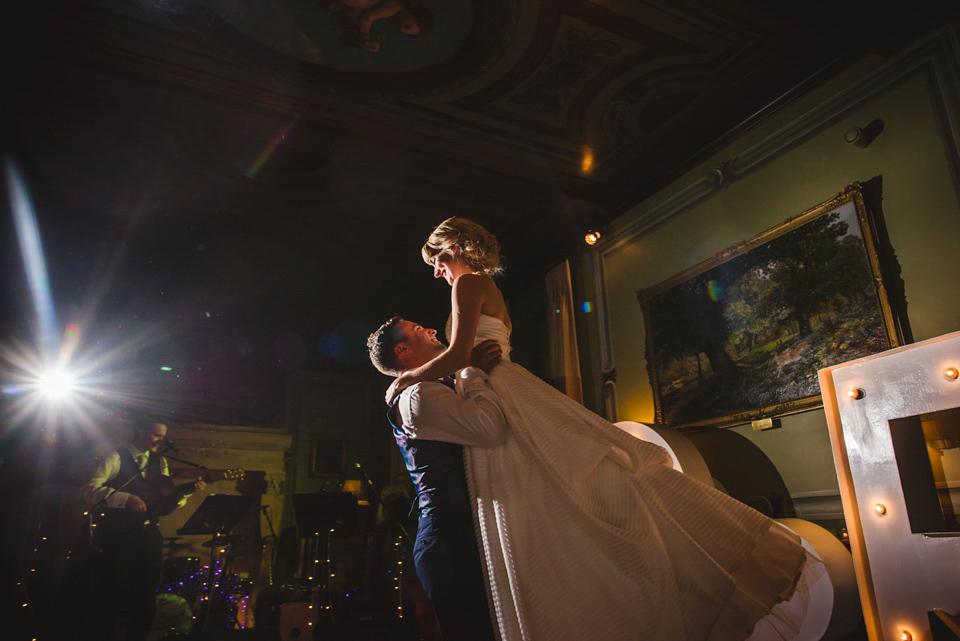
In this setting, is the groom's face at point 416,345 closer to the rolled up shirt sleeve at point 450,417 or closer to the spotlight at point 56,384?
the rolled up shirt sleeve at point 450,417

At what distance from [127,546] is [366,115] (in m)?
4.35

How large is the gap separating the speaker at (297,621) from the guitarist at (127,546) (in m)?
1.07

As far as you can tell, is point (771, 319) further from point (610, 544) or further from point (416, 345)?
point (610, 544)

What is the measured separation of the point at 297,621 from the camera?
17.5ft

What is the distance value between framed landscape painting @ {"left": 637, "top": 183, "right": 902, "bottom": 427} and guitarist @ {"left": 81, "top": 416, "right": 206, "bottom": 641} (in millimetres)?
4763

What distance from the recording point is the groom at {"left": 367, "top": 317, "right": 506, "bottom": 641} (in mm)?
1851

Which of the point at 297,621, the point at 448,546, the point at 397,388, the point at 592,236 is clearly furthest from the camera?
the point at 592,236

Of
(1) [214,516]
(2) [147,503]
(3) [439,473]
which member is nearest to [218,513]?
(1) [214,516]

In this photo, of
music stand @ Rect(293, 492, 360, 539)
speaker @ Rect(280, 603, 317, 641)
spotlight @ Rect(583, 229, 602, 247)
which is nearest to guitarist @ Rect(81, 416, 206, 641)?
speaker @ Rect(280, 603, 317, 641)

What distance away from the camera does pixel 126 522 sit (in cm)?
539

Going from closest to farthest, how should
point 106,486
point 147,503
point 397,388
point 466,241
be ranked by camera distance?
point 397,388 → point 466,241 → point 147,503 → point 106,486

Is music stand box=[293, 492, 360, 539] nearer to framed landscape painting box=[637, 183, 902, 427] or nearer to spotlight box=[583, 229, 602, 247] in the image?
framed landscape painting box=[637, 183, 902, 427]

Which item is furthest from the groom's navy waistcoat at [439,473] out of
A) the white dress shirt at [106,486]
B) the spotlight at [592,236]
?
the white dress shirt at [106,486]

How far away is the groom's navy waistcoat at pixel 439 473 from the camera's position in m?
2.00
